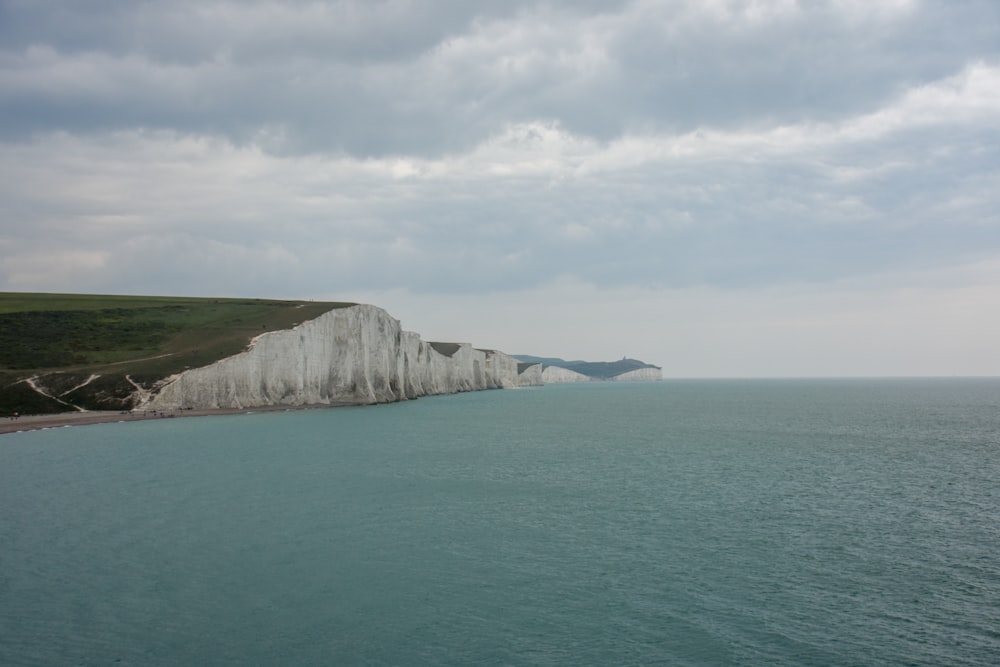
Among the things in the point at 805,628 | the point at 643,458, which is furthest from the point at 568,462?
the point at 805,628

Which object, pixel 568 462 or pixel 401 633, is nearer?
pixel 401 633

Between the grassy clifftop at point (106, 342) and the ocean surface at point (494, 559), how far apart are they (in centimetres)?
2816

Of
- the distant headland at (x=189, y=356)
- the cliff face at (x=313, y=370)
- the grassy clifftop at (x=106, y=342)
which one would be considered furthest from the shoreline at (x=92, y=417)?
the grassy clifftop at (x=106, y=342)

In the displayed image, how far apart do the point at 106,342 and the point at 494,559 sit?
257 feet

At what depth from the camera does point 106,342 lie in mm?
82438

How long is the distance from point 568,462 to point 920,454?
2283cm

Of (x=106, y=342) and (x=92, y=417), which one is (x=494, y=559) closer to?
(x=92, y=417)

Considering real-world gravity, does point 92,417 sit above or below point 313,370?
below

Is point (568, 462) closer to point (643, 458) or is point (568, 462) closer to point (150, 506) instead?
point (643, 458)

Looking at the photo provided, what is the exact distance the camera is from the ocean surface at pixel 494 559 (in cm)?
1446

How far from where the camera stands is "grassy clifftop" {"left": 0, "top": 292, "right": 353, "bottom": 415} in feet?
218

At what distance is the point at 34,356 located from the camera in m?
73.4

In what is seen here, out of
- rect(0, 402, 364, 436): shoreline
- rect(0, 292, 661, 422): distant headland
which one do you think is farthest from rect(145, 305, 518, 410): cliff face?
rect(0, 402, 364, 436): shoreline

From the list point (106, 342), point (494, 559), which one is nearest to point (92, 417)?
point (106, 342)
